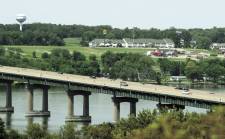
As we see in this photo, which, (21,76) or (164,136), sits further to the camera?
(21,76)

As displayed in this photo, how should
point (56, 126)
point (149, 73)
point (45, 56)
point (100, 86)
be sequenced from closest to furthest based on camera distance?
point (56, 126) < point (100, 86) < point (149, 73) < point (45, 56)

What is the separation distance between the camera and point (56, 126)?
76.1m

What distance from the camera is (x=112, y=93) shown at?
88.2 metres

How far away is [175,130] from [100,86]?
73.5m

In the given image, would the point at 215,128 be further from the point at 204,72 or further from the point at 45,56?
the point at 45,56

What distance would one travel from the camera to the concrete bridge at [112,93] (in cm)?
7655

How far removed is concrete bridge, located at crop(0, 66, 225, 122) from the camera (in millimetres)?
76550

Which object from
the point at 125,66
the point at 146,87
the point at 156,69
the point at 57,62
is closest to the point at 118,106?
the point at 146,87

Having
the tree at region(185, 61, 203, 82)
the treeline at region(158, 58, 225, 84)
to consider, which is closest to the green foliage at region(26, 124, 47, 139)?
the treeline at region(158, 58, 225, 84)

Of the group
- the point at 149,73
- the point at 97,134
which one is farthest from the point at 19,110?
the point at 149,73

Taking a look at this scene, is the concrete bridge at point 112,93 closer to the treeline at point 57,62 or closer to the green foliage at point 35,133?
the green foliage at point 35,133

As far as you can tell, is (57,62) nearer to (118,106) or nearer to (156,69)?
(156,69)

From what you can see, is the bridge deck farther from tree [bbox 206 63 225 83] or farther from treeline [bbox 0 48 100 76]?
tree [bbox 206 63 225 83]

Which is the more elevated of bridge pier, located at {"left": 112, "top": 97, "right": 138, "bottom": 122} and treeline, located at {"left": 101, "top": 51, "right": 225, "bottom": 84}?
bridge pier, located at {"left": 112, "top": 97, "right": 138, "bottom": 122}
